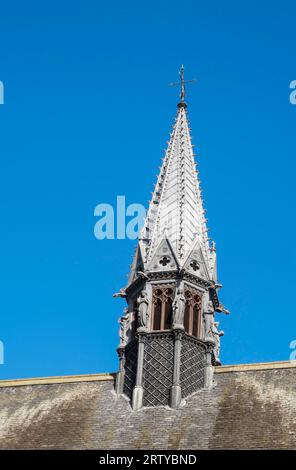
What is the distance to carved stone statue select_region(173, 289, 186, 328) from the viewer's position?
169ft

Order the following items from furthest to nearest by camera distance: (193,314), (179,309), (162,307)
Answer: (193,314) < (162,307) < (179,309)

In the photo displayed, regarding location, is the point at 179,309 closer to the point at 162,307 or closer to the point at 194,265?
the point at 162,307

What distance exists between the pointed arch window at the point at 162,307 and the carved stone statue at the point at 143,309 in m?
0.47

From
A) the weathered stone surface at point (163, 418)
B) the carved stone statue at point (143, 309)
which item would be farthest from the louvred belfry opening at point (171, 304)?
the weathered stone surface at point (163, 418)

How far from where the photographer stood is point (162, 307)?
52875mm

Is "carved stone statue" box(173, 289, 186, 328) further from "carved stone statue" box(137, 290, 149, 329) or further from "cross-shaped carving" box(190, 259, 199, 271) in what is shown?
"cross-shaped carving" box(190, 259, 199, 271)

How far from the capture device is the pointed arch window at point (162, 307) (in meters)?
52.4

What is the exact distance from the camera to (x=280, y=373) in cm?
5025

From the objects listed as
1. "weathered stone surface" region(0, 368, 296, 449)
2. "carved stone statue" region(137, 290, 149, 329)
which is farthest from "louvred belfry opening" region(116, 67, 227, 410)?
"weathered stone surface" region(0, 368, 296, 449)

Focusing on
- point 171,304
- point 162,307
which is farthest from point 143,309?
point 171,304

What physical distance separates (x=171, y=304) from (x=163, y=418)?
6.54 meters

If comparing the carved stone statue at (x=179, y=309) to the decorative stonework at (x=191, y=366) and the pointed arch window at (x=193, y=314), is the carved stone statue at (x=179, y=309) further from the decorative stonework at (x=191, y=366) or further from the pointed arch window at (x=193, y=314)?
the decorative stonework at (x=191, y=366)
